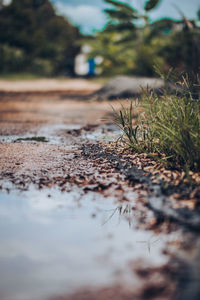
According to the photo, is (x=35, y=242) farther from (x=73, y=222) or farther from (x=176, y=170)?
(x=176, y=170)

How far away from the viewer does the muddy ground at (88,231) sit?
1751 millimetres

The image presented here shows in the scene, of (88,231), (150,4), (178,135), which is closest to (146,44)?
(150,4)

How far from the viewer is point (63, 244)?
7.14 ft

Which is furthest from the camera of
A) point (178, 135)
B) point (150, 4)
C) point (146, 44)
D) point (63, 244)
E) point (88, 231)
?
point (146, 44)

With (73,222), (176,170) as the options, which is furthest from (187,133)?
(73,222)

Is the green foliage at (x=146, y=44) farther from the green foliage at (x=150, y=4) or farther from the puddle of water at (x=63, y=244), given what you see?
the puddle of water at (x=63, y=244)

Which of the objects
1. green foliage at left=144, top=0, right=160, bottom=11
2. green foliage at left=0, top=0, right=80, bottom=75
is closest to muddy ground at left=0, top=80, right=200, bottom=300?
green foliage at left=144, top=0, right=160, bottom=11

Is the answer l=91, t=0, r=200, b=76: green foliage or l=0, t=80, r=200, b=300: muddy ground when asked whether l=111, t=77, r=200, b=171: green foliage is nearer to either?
l=0, t=80, r=200, b=300: muddy ground

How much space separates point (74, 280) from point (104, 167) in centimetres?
193

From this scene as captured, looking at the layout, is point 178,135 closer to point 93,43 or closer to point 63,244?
point 63,244

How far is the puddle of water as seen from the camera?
70.8 inches

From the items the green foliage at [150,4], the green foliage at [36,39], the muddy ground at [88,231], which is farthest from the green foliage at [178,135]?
the green foliage at [36,39]

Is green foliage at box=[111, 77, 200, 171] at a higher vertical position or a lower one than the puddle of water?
higher

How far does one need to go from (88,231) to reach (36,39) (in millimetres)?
23965
